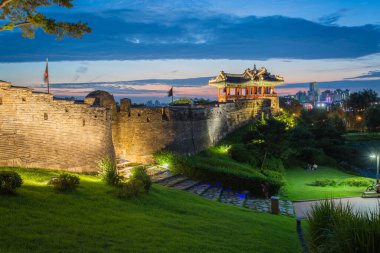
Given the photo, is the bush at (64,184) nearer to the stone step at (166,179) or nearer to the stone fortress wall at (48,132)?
the stone fortress wall at (48,132)

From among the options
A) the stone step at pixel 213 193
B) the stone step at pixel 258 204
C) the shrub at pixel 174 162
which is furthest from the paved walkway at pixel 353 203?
the shrub at pixel 174 162

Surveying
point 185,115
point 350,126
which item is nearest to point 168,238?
point 185,115

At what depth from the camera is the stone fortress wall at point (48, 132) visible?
45.4 ft

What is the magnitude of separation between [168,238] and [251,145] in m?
22.2

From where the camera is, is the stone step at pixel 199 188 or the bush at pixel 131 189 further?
the stone step at pixel 199 188

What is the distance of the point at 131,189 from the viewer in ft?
40.3

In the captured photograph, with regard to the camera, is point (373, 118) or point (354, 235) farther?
point (373, 118)

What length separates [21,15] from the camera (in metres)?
13.2

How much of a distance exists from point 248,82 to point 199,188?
120ft

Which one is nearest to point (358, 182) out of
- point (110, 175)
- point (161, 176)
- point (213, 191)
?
point (213, 191)

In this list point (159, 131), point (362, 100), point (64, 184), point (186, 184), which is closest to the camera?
point (64, 184)

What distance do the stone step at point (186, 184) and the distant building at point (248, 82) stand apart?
34.7 m

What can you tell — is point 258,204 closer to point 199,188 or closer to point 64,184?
point 199,188

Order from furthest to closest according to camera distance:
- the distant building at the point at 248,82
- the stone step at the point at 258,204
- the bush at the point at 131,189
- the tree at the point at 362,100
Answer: the tree at the point at 362,100 → the distant building at the point at 248,82 → the stone step at the point at 258,204 → the bush at the point at 131,189
